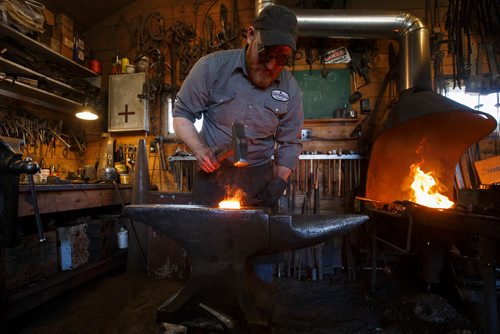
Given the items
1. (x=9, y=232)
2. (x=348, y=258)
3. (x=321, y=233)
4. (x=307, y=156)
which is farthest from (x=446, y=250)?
(x=9, y=232)

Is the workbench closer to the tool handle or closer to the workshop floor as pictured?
the workshop floor

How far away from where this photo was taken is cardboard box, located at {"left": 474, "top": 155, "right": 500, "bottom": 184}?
3.06 m

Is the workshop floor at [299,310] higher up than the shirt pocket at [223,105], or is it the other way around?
the shirt pocket at [223,105]

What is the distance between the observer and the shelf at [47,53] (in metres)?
2.90

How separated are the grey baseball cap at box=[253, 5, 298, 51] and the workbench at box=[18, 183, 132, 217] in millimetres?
2056

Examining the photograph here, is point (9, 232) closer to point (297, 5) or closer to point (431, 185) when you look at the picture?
point (431, 185)

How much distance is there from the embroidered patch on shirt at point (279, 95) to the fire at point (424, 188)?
84.6 inches

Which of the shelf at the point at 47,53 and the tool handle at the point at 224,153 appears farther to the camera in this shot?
the shelf at the point at 47,53

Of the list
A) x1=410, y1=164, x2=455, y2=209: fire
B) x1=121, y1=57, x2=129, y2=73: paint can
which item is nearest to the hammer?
x1=410, y1=164, x2=455, y2=209: fire

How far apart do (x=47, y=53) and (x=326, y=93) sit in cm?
368

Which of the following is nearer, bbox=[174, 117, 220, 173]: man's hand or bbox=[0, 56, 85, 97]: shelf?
bbox=[174, 117, 220, 173]: man's hand

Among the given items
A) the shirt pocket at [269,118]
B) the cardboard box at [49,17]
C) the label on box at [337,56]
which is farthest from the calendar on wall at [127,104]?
the shirt pocket at [269,118]

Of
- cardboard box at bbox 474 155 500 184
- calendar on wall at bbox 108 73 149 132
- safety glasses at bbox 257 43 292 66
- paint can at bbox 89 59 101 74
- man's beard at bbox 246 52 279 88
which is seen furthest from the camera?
paint can at bbox 89 59 101 74

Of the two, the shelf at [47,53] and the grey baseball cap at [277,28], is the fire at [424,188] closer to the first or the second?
the grey baseball cap at [277,28]
